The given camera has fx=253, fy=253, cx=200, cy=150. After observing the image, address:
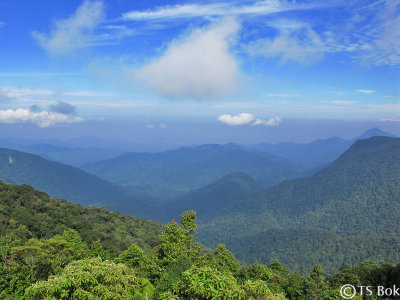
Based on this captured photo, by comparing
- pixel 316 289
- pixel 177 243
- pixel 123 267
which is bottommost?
pixel 316 289

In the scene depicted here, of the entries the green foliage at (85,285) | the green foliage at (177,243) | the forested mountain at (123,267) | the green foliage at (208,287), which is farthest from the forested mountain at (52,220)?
the green foliage at (208,287)

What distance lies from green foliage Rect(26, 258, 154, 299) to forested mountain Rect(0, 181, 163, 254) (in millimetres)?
35020

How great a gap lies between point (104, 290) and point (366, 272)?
42999 mm

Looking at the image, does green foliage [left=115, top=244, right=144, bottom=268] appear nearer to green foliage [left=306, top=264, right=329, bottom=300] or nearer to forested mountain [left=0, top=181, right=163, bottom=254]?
forested mountain [left=0, top=181, right=163, bottom=254]

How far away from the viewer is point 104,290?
13375mm

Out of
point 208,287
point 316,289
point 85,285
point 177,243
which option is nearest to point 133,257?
point 177,243

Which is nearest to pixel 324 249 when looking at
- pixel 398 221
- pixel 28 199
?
pixel 398 221

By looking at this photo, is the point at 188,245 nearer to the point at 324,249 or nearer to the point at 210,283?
the point at 210,283

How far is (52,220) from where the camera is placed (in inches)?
2122

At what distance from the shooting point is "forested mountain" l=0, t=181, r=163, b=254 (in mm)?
46750

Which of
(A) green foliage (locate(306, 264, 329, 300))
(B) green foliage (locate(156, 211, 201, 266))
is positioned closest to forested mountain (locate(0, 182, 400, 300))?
(A) green foliage (locate(306, 264, 329, 300))

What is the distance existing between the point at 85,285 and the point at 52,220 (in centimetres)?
4821

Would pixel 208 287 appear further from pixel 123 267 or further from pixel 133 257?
pixel 133 257

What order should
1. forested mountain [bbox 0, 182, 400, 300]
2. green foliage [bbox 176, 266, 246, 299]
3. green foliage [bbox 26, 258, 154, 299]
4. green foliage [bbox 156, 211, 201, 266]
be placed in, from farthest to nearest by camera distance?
green foliage [bbox 156, 211, 201, 266]
forested mountain [bbox 0, 182, 400, 300]
green foliage [bbox 26, 258, 154, 299]
green foliage [bbox 176, 266, 246, 299]
